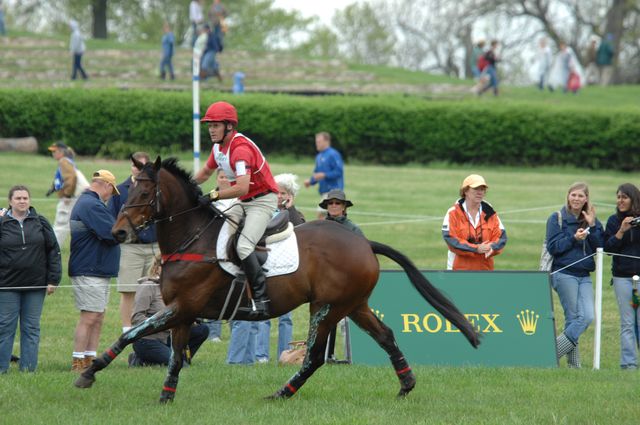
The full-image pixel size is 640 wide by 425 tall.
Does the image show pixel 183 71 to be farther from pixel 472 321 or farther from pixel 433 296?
pixel 433 296

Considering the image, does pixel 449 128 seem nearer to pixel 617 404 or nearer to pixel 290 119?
pixel 290 119

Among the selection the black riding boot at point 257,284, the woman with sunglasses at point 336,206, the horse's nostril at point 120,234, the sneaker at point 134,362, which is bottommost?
the sneaker at point 134,362

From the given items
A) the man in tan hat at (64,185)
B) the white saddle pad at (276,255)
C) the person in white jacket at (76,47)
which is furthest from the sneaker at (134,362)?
the person in white jacket at (76,47)

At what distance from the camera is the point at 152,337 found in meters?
11.0

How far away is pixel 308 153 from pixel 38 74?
50.4 ft

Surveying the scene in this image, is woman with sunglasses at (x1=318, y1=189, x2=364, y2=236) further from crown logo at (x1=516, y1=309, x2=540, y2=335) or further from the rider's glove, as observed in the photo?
the rider's glove

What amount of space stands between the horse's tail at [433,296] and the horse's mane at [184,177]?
1.76 metres

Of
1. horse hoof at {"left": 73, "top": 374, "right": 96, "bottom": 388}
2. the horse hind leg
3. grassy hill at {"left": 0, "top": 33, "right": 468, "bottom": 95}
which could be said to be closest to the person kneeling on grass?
horse hoof at {"left": 73, "top": 374, "right": 96, "bottom": 388}

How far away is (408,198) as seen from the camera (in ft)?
81.6

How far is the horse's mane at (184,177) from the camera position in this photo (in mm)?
8883

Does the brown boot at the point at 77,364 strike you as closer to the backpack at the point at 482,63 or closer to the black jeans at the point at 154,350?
the black jeans at the point at 154,350

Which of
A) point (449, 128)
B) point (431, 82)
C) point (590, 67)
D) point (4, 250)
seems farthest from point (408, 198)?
point (590, 67)

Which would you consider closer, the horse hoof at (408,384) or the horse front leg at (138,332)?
the horse front leg at (138,332)

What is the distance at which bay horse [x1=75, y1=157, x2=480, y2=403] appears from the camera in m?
8.64
